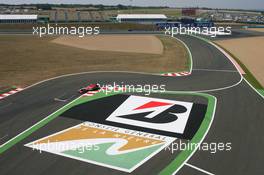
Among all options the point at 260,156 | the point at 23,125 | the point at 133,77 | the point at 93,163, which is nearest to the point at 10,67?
the point at 133,77

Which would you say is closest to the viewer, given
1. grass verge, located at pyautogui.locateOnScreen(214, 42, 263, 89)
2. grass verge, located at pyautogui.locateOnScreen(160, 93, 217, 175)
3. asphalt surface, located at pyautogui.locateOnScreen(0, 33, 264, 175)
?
grass verge, located at pyautogui.locateOnScreen(160, 93, 217, 175)

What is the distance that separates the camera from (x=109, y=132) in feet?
81.9

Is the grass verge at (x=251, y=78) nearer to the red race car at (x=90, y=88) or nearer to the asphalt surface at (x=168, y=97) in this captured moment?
the asphalt surface at (x=168, y=97)

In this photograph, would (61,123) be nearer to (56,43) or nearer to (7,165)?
(7,165)

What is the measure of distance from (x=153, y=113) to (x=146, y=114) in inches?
30.6

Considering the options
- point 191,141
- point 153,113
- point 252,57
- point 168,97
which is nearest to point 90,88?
point 168,97

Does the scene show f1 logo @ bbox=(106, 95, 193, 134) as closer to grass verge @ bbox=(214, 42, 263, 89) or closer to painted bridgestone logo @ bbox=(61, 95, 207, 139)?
painted bridgestone logo @ bbox=(61, 95, 207, 139)

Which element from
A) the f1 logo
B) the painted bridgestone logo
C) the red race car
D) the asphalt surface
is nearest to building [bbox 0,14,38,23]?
the asphalt surface

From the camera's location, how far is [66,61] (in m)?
54.6

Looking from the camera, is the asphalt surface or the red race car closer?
the asphalt surface

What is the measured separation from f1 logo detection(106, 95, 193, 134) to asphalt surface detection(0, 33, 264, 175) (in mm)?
2723

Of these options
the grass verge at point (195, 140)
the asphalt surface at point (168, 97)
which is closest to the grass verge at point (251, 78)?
the asphalt surface at point (168, 97)

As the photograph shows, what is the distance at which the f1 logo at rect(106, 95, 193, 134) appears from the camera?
26547 millimetres

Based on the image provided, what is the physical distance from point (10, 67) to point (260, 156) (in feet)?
138
